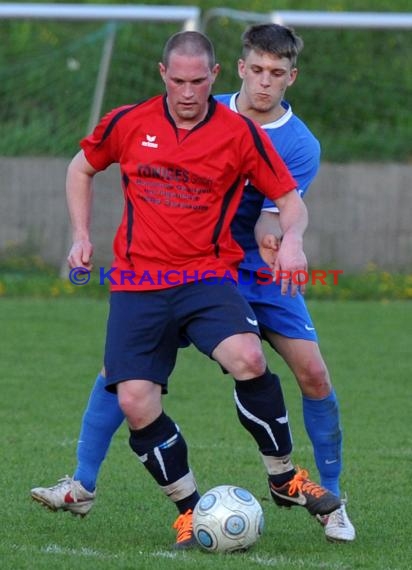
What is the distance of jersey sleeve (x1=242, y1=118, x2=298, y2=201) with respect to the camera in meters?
5.30

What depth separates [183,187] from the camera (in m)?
5.23

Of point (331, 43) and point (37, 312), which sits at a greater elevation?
point (331, 43)

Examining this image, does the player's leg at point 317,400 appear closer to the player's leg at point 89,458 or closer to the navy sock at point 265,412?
the navy sock at point 265,412

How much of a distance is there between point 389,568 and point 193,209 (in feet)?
5.15

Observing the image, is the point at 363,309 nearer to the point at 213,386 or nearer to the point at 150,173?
the point at 213,386

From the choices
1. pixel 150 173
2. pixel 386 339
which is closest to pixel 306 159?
pixel 150 173

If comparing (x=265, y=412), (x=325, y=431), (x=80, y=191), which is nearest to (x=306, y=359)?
(x=325, y=431)

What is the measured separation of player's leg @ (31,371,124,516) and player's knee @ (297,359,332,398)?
0.81 metres

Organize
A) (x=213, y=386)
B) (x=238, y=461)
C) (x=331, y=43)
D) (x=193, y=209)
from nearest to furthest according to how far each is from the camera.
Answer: (x=193, y=209) < (x=238, y=461) < (x=213, y=386) < (x=331, y=43)

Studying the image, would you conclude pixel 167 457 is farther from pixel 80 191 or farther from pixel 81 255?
pixel 80 191

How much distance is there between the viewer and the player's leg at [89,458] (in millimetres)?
5672

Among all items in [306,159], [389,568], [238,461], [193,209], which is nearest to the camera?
[389,568]

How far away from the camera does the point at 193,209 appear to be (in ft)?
17.2

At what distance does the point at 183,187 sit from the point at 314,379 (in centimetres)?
110
